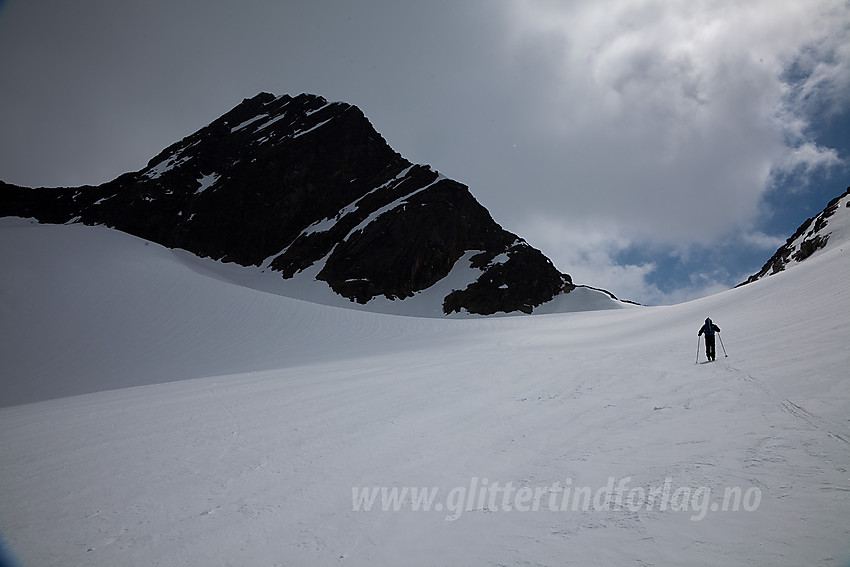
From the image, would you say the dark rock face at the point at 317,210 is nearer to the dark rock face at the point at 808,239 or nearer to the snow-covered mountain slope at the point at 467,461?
the dark rock face at the point at 808,239

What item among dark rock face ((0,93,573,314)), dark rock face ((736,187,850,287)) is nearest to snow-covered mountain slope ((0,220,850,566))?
dark rock face ((736,187,850,287))

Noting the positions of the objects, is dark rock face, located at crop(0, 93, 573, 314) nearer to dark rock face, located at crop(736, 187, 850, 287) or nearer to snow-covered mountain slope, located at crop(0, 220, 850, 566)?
dark rock face, located at crop(736, 187, 850, 287)

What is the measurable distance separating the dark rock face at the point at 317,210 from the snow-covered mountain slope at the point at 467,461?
1722 inches

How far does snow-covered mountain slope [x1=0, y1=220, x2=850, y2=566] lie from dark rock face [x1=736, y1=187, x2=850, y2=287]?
2565 cm

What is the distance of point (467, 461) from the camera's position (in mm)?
4105

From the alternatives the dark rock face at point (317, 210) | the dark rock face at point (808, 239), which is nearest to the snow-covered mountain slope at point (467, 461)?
the dark rock face at point (808, 239)

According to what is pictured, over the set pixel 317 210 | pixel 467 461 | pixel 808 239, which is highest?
pixel 317 210

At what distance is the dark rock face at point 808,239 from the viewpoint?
2931cm

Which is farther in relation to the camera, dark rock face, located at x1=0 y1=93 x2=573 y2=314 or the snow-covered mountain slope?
dark rock face, located at x1=0 y1=93 x2=573 y2=314

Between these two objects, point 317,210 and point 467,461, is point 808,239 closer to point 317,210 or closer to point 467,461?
point 467,461

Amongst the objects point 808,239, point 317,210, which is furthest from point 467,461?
point 317,210

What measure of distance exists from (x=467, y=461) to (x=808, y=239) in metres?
41.7

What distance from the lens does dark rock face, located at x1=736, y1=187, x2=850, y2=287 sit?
96.2 ft

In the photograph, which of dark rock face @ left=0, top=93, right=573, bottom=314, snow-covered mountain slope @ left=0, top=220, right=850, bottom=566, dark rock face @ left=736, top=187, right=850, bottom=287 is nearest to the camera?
snow-covered mountain slope @ left=0, top=220, right=850, bottom=566
